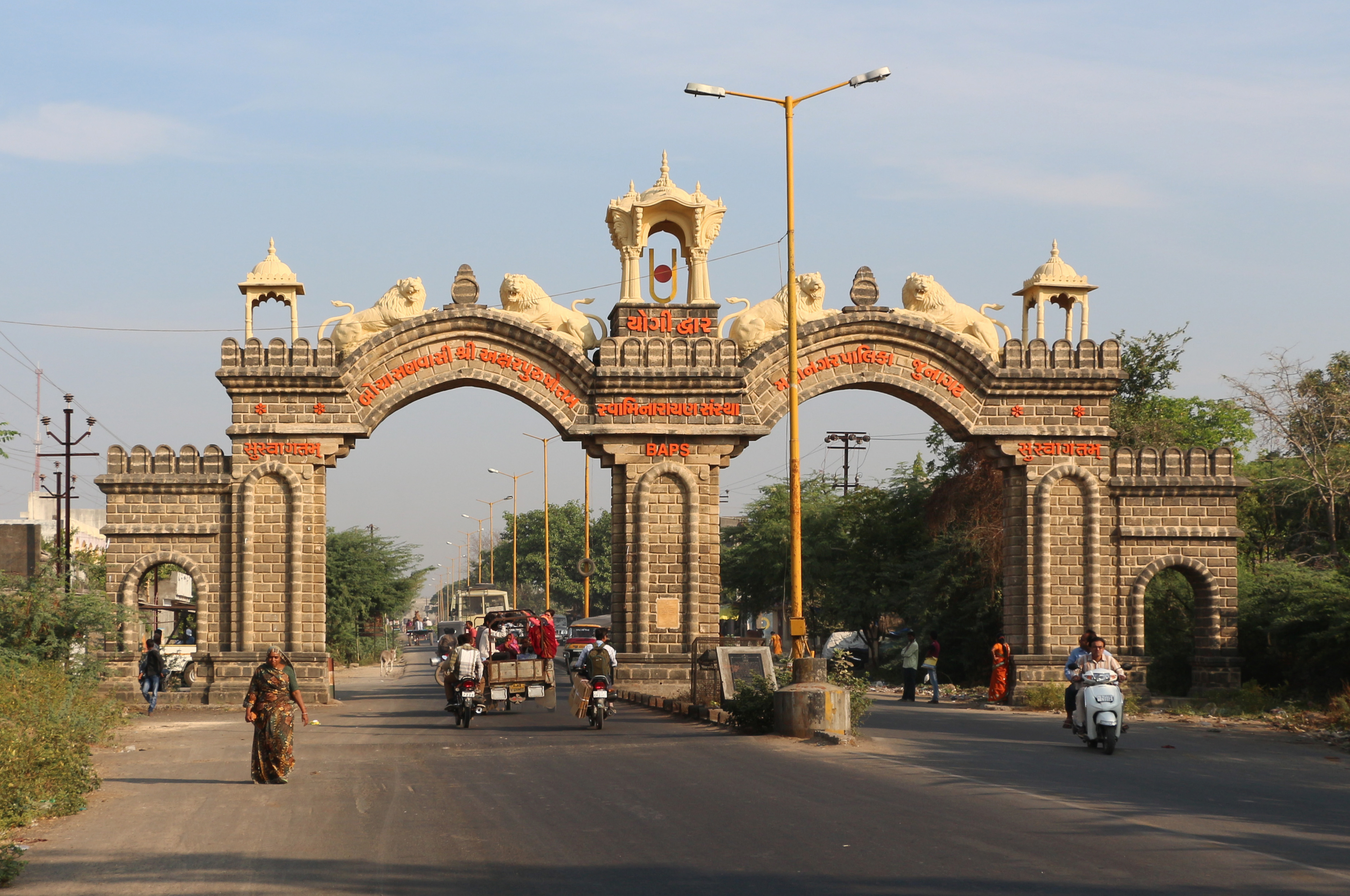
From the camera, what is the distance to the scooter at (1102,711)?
16.9 meters

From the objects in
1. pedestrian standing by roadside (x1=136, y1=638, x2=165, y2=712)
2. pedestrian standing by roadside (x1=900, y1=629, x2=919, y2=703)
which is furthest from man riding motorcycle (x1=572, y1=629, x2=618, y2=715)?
pedestrian standing by roadside (x1=900, y1=629, x2=919, y2=703)

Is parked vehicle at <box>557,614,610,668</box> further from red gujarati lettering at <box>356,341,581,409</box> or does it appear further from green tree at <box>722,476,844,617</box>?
red gujarati lettering at <box>356,341,581,409</box>

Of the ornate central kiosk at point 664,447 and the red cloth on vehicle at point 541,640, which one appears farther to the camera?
the ornate central kiosk at point 664,447

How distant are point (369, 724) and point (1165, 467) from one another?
54.3ft

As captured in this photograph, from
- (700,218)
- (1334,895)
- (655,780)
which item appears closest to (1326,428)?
(700,218)

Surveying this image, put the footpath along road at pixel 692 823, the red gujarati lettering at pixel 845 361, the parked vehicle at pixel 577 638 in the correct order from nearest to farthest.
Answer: the footpath along road at pixel 692 823 < the red gujarati lettering at pixel 845 361 < the parked vehicle at pixel 577 638

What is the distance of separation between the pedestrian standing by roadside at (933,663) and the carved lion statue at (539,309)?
9.75 m

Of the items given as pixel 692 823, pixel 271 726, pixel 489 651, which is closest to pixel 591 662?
pixel 489 651

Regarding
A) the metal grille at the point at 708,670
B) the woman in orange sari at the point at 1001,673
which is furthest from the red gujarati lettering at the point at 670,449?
the woman in orange sari at the point at 1001,673

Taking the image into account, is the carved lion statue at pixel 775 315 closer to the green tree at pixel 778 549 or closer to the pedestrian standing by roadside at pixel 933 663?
the pedestrian standing by roadside at pixel 933 663

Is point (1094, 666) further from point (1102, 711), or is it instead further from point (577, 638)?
point (577, 638)

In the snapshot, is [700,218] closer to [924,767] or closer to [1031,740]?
[1031,740]

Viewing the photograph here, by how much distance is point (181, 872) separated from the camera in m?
9.23

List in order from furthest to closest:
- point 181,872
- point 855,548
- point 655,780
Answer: point 855,548, point 655,780, point 181,872
